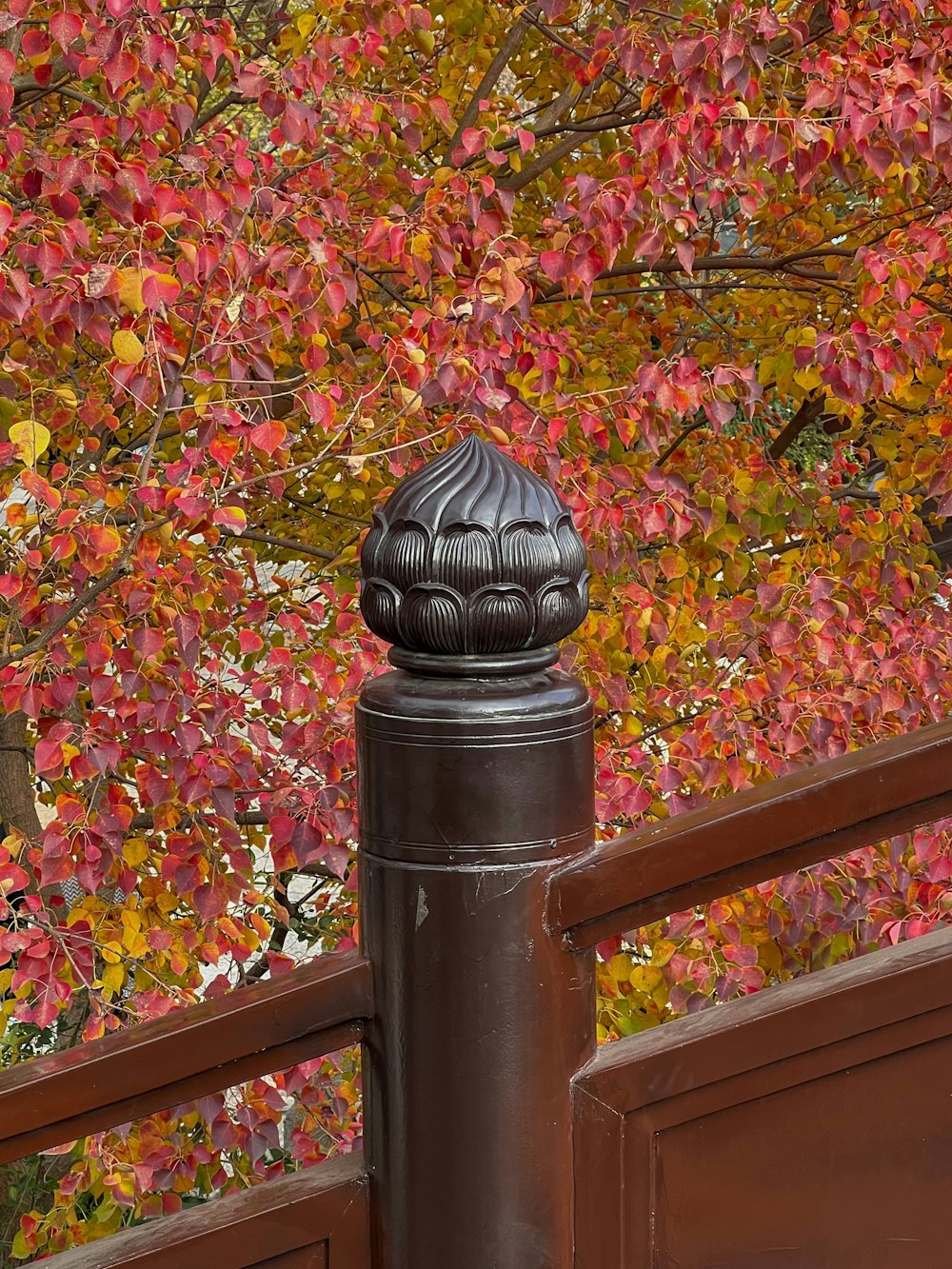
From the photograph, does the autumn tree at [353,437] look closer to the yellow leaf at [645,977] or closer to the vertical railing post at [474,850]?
the yellow leaf at [645,977]

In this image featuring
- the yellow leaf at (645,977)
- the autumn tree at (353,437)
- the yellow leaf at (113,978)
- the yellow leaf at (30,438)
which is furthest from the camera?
the yellow leaf at (645,977)

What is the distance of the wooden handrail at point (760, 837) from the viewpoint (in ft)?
4.17

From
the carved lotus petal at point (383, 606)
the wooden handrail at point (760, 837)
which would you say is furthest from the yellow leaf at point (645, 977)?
the carved lotus petal at point (383, 606)

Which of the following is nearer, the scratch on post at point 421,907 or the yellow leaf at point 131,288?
the scratch on post at point 421,907

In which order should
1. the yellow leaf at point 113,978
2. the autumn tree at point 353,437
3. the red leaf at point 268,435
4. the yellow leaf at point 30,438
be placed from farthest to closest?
1. the yellow leaf at point 113,978
2. the autumn tree at point 353,437
3. the red leaf at point 268,435
4. the yellow leaf at point 30,438

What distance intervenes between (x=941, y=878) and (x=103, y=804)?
6.23 feet

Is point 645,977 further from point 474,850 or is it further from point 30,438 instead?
point 474,850

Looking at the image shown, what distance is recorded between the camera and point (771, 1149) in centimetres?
134

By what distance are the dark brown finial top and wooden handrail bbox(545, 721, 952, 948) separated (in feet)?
0.68

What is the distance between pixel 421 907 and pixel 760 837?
32 centimetres

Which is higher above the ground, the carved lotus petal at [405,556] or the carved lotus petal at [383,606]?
the carved lotus petal at [405,556]

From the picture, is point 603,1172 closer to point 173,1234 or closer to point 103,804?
point 173,1234

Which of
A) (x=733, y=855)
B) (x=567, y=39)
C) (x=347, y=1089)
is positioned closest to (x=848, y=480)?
(x=567, y=39)

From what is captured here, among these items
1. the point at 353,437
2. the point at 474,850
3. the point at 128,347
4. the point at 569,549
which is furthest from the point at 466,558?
the point at 353,437
